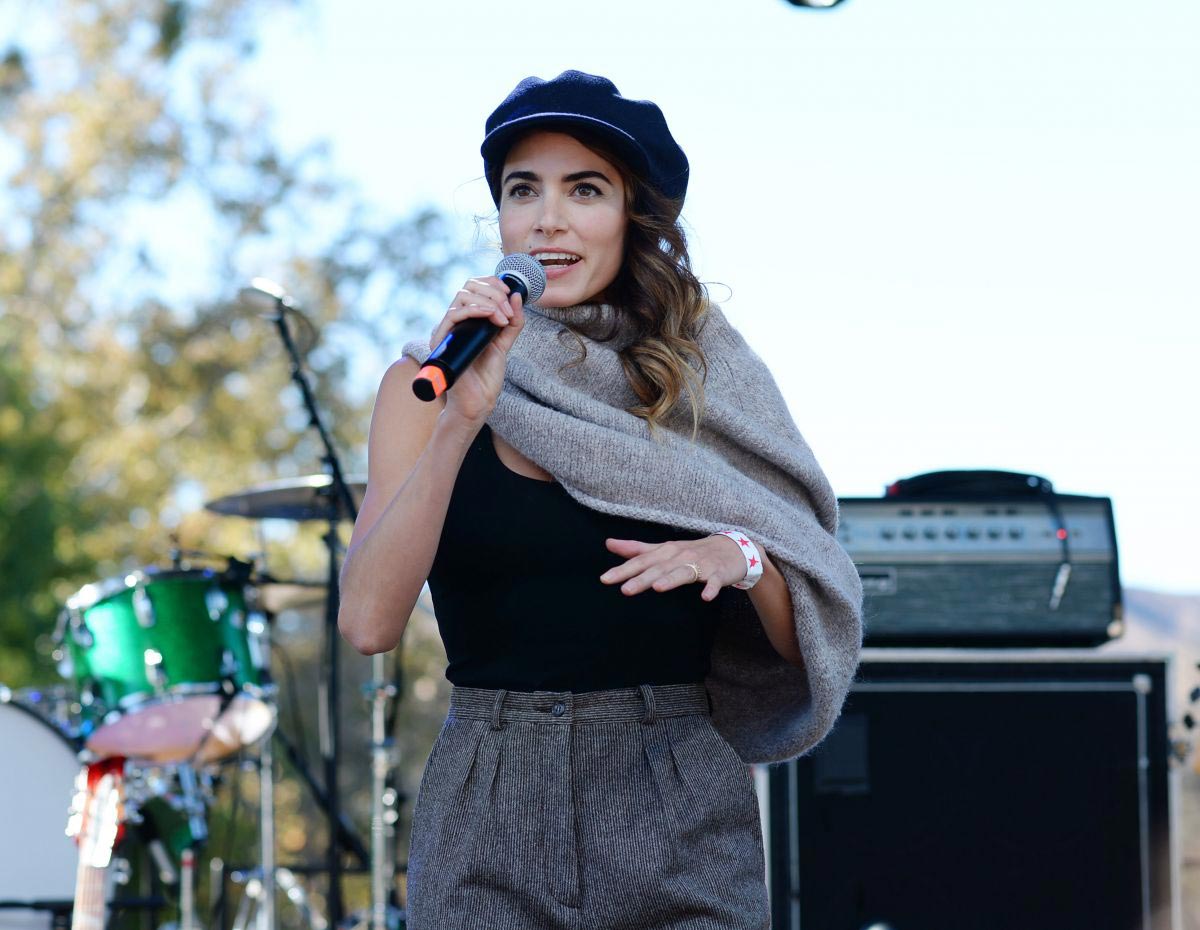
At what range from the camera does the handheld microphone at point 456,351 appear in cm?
149

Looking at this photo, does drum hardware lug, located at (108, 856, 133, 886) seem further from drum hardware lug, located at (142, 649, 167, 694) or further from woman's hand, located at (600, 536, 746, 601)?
woman's hand, located at (600, 536, 746, 601)

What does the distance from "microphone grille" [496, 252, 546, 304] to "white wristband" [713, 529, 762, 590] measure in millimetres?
351

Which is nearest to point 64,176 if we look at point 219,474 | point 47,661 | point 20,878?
point 219,474

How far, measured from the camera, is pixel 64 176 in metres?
16.3

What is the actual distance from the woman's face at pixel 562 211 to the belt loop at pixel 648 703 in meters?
0.47

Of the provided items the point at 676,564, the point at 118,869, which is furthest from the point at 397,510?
the point at 118,869

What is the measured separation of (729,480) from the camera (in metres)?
1.76

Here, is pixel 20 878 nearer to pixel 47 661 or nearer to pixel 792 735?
pixel 792 735

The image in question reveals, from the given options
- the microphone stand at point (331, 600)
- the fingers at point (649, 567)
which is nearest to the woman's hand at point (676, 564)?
the fingers at point (649, 567)

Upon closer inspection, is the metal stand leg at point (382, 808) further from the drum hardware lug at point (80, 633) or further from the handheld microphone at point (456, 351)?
the handheld microphone at point (456, 351)

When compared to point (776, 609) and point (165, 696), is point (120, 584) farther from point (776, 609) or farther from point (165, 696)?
point (776, 609)

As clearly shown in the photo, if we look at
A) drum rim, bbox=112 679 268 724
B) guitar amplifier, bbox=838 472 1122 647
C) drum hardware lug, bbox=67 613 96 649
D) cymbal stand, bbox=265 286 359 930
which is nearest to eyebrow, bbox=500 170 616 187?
guitar amplifier, bbox=838 472 1122 647

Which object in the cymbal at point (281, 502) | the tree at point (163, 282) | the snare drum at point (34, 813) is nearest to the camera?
the snare drum at point (34, 813)

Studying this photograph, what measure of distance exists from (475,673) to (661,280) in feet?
1.76
